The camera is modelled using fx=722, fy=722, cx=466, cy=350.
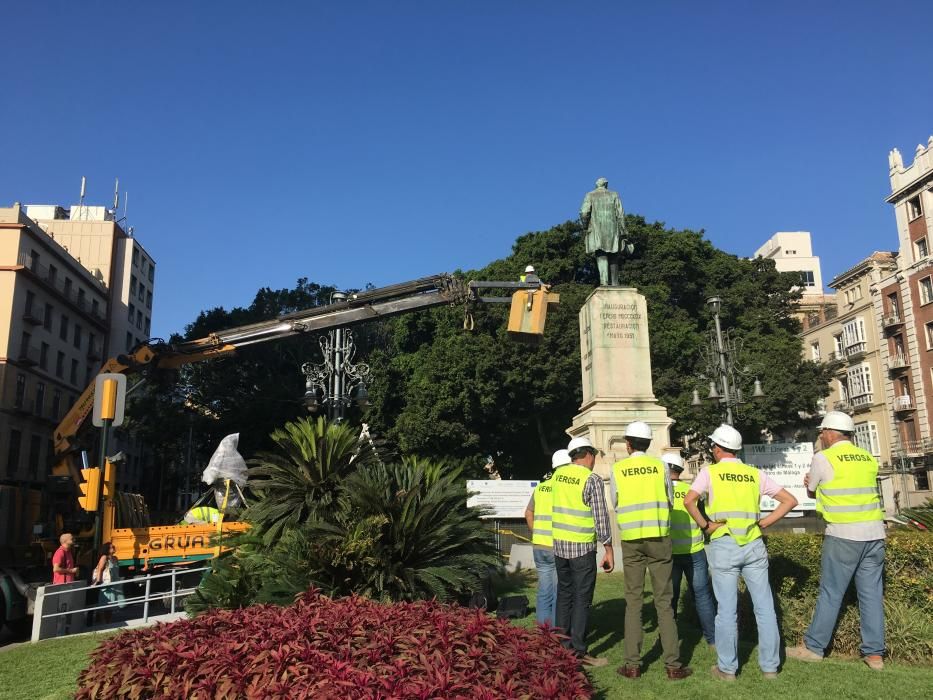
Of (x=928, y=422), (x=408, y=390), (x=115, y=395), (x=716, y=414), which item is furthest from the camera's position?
(x=928, y=422)

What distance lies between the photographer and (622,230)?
1700cm

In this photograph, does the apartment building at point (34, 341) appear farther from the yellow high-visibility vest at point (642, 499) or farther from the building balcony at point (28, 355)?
the yellow high-visibility vest at point (642, 499)

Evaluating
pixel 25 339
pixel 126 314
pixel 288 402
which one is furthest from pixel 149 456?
pixel 288 402

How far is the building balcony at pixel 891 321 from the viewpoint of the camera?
42.0 metres

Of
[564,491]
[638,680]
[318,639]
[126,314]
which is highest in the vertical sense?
[126,314]

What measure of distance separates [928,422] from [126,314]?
55.1 m

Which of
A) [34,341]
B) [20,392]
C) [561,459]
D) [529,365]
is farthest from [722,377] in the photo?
[34,341]

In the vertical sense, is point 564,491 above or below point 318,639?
above

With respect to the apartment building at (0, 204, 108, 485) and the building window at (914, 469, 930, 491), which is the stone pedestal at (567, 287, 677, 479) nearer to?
the apartment building at (0, 204, 108, 485)

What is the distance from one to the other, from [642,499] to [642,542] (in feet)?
1.17

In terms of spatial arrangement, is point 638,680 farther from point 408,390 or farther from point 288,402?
point 288,402

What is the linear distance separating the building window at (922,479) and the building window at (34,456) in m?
49.4

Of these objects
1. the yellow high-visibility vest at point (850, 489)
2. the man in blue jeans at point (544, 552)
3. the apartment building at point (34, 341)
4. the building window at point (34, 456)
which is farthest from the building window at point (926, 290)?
the building window at point (34, 456)

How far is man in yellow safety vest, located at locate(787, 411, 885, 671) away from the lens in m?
5.68
